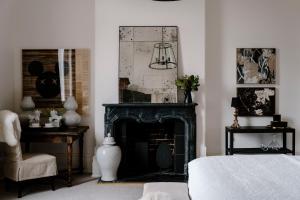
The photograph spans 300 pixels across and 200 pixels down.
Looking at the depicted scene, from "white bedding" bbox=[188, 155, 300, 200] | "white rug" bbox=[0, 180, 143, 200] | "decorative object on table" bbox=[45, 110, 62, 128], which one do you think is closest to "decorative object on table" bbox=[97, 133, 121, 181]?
"white rug" bbox=[0, 180, 143, 200]

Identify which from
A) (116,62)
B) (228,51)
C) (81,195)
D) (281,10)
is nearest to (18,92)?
(116,62)

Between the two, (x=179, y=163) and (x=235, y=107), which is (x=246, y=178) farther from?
(x=235, y=107)

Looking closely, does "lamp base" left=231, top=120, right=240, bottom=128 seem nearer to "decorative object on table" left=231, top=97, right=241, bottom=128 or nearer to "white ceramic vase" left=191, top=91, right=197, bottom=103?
"decorative object on table" left=231, top=97, right=241, bottom=128

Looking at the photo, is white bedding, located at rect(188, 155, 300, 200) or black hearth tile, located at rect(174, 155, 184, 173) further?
black hearth tile, located at rect(174, 155, 184, 173)

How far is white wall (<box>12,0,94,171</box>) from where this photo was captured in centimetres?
572

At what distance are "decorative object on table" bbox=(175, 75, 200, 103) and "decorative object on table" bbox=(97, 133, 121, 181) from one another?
1.18 meters

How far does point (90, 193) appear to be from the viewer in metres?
4.62

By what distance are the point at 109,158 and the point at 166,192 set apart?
2120 mm

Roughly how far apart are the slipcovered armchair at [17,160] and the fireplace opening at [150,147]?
1179 millimetres

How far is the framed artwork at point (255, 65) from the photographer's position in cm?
598

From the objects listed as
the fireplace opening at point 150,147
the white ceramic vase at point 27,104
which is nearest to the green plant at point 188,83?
the fireplace opening at point 150,147

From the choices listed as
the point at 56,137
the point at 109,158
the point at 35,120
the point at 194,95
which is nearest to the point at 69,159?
the point at 56,137

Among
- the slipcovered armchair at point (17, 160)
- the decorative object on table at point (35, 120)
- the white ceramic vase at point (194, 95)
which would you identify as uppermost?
the white ceramic vase at point (194, 95)

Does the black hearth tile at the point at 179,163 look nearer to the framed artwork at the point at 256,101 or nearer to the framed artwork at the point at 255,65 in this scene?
the framed artwork at the point at 256,101
